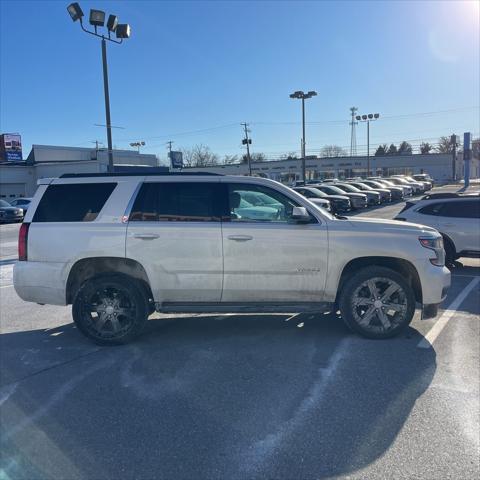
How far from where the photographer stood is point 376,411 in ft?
11.9

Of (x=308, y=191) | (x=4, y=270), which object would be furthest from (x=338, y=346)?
(x=308, y=191)

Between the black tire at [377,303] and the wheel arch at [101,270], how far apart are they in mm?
2259

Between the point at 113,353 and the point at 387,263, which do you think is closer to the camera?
the point at 113,353

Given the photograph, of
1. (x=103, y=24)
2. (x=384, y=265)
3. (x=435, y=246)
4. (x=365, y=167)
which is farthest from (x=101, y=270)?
(x=365, y=167)

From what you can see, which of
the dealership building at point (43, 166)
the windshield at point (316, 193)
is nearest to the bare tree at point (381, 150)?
the dealership building at point (43, 166)

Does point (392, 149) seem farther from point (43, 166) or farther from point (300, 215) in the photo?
point (300, 215)

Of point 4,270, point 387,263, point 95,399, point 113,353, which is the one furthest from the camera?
point 4,270

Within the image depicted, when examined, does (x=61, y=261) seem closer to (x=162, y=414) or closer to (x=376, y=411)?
(x=162, y=414)

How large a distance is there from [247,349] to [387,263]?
190 centimetres

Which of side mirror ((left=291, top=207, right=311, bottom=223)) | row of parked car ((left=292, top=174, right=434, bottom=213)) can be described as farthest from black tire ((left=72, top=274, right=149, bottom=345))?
row of parked car ((left=292, top=174, right=434, bottom=213))

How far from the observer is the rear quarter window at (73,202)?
5.22 m

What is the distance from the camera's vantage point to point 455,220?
32.2 feet

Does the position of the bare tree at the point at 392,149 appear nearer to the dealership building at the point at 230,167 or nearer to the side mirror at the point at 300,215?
the dealership building at the point at 230,167

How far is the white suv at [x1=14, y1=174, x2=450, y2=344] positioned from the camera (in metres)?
5.08
